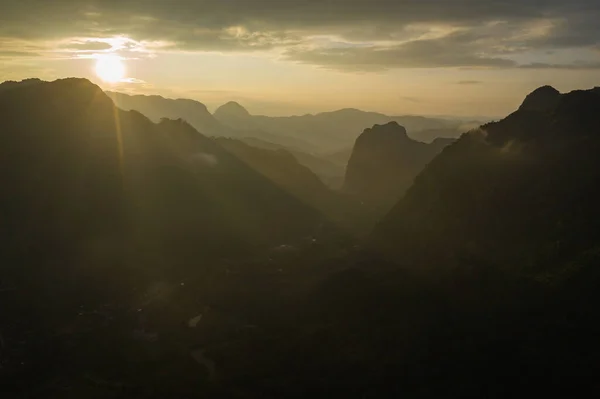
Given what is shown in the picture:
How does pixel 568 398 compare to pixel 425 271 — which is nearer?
pixel 568 398

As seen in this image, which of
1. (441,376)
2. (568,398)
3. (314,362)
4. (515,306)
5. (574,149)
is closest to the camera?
(568,398)

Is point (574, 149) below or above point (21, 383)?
above

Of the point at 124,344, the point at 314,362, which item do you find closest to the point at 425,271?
the point at 314,362

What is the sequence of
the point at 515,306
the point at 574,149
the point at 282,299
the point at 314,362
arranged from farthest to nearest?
the point at 574,149
the point at 282,299
the point at 515,306
the point at 314,362

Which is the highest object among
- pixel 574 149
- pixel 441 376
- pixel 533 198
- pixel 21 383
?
pixel 574 149

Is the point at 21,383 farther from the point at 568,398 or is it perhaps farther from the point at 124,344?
the point at 568,398

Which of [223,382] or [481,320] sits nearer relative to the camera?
[223,382]

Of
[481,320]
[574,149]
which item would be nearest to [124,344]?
[481,320]

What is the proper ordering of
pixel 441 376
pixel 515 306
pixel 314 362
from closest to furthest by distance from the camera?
Result: 1. pixel 441 376
2. pixel 314 362
3. pixel 515 306

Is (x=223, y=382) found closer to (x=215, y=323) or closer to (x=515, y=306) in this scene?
(x=215, y=323)
